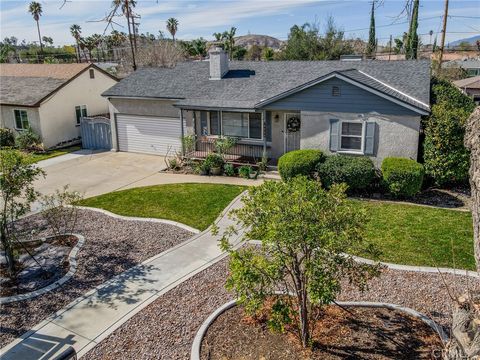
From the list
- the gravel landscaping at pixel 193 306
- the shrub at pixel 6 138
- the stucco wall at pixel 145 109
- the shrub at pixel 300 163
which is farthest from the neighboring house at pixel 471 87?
the shrub at pixel 6 138

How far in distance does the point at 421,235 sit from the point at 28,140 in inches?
815

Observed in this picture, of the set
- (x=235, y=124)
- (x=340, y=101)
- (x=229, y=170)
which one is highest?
(x=340, y=101)

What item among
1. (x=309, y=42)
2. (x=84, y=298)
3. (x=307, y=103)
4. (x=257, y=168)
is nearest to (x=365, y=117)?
(x=307, y=103)

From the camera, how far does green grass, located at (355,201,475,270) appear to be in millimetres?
9820

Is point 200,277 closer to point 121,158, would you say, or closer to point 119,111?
point 121,158

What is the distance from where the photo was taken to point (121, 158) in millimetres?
21234

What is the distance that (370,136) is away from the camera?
50.6 ft

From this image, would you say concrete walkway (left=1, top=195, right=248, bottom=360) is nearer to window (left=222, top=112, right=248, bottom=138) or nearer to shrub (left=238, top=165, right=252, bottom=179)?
shrub (left=238, top=165, right=252, bottom=179)

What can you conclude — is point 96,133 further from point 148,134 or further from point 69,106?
point 148,134

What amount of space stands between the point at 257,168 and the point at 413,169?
6610 mm

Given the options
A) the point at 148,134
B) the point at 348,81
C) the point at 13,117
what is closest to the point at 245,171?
the point at 348,81

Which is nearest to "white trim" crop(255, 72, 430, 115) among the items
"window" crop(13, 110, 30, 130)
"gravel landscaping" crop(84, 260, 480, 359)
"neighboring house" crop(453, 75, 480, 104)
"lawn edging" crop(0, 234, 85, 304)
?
"gravel landscaping" crop(84, 260, 480, 359)

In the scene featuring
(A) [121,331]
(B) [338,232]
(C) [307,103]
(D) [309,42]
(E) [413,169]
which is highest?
(D) [309,42]

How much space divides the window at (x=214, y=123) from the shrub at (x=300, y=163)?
5.10 m
